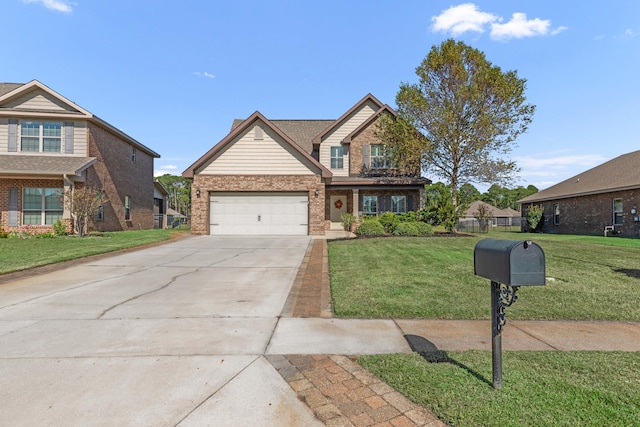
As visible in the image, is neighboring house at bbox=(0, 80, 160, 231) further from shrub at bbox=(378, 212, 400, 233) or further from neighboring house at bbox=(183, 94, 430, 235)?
shrub at bbox=(378, 212, 400, 233)

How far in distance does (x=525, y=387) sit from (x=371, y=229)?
1457cm

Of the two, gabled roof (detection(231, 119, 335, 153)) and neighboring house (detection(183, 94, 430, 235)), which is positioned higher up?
gabled roof (detection(231, 119, 335, 153))

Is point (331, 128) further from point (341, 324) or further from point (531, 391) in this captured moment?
point (531, 391)

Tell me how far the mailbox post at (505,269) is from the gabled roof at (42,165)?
19372mm

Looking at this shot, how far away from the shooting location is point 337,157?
22.5 meters

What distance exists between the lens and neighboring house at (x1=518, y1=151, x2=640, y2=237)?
66.8ft

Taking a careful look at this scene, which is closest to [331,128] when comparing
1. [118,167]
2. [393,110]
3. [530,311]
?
[393,110]

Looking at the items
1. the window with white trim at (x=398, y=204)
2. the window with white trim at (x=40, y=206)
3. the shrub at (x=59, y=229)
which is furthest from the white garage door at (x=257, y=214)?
the window with white trim at (x=40, y=206)

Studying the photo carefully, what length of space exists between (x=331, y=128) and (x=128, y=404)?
842 inches

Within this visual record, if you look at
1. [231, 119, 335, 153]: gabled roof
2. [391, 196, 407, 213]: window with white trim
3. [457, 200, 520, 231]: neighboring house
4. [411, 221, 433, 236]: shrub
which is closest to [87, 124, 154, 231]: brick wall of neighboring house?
[231, 119, 335, 153]: gabled roof

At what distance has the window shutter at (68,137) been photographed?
1809cm

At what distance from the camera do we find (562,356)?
332 cm

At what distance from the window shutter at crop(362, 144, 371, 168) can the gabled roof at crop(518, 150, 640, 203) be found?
15.6 metres

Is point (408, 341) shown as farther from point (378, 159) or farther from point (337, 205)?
point (378, 159)
